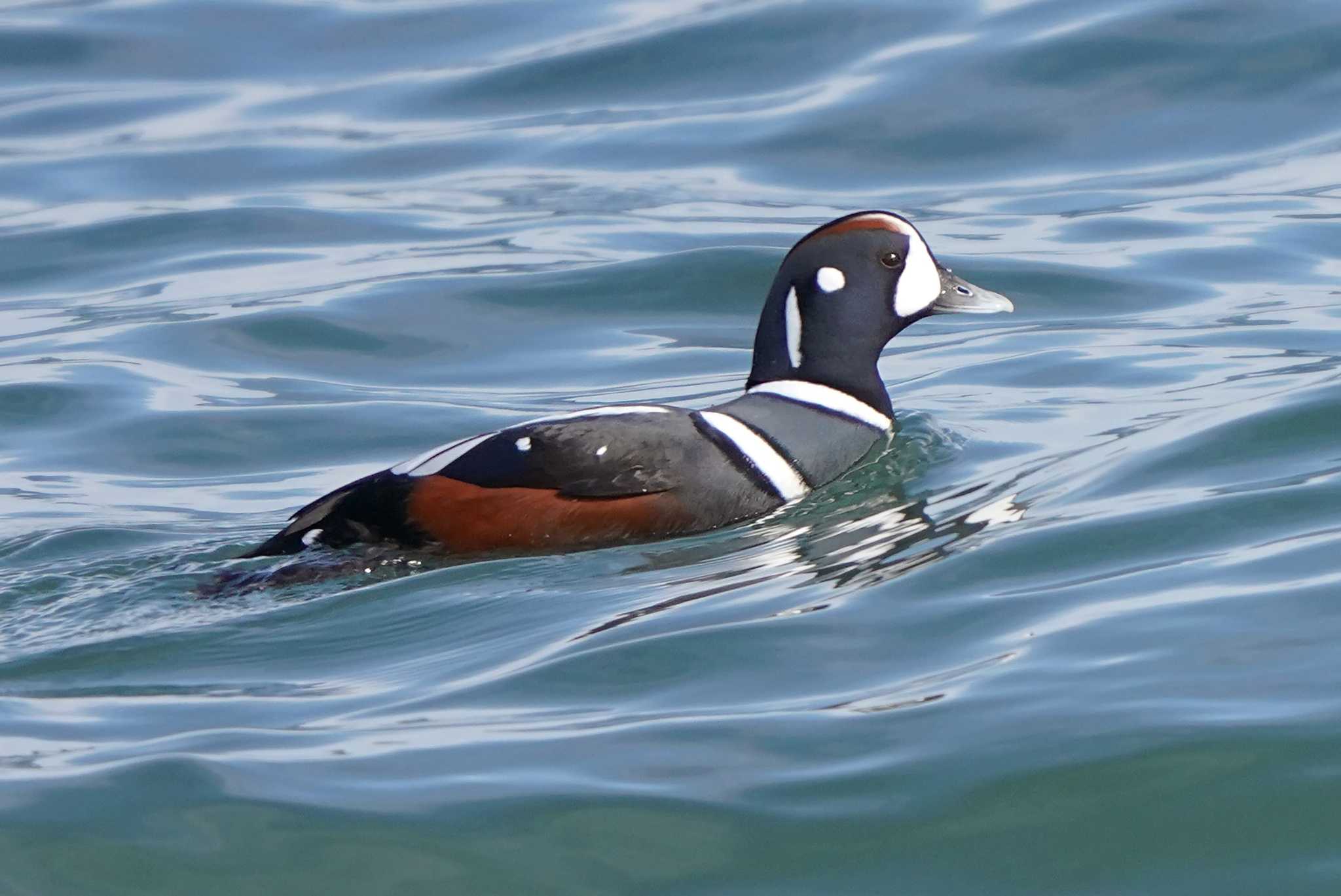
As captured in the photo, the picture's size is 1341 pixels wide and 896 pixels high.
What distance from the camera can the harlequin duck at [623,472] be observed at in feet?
21.2

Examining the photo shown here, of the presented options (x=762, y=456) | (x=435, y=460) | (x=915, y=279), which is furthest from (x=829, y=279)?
(x=435, y=460)

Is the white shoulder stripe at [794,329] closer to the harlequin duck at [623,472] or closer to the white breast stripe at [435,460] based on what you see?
the harlequin duck at [623,472]

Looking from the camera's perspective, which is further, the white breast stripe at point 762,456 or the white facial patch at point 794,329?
the white facial patch at point 794,329

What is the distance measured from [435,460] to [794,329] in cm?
167

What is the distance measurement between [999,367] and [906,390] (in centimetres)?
52

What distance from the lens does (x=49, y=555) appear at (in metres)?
7.15

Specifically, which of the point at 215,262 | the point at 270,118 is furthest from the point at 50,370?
the point at 270,118

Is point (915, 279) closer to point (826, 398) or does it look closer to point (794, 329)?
point (794, 329)

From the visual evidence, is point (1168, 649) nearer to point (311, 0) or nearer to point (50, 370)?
point (50, 370)

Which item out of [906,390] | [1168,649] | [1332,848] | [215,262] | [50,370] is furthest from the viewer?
[215,262]

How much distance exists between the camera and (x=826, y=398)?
754cm

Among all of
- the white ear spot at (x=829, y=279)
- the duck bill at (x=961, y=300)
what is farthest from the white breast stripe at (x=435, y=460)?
the duck bill at (x=961, y=300)

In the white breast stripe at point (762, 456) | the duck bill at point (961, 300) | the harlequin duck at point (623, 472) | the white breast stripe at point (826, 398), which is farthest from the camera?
the duck bill at point (961, 300)

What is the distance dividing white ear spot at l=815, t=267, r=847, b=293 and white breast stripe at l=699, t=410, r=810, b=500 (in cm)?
80
